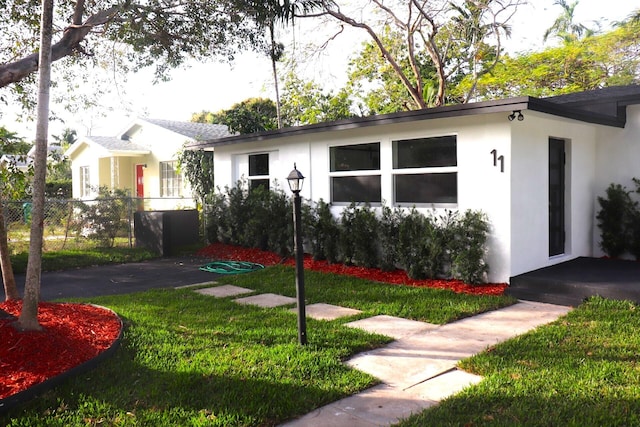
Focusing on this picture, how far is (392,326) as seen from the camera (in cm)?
552

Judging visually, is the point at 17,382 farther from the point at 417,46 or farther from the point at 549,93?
the point at 549,93

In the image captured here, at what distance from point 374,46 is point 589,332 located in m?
15.6

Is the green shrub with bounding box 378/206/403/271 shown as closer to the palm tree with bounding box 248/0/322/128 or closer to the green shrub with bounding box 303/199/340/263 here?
the green shrub with bounding box 303/199/340/263

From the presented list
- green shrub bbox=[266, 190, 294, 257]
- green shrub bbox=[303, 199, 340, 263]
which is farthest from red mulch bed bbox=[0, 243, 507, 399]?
green shrub bbox=[266, 190, 294, 257]

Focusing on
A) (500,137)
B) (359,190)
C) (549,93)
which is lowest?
(359,190)

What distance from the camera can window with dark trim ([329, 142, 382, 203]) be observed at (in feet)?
29.5

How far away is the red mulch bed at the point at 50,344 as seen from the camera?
151 inches

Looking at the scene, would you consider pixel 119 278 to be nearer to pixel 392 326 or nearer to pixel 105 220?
pixel 105 220

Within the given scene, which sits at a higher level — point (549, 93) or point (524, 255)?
point (549, 93)

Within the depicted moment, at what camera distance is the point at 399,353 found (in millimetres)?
4641

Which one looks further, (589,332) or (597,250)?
(597,250)

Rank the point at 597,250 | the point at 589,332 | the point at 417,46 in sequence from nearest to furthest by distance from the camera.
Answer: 1. the point at 589,332
2. the point at 597,250
3. the point at 417,46

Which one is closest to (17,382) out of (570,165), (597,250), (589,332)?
(589,332)

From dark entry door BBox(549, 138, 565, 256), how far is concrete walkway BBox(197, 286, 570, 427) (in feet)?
7.78
